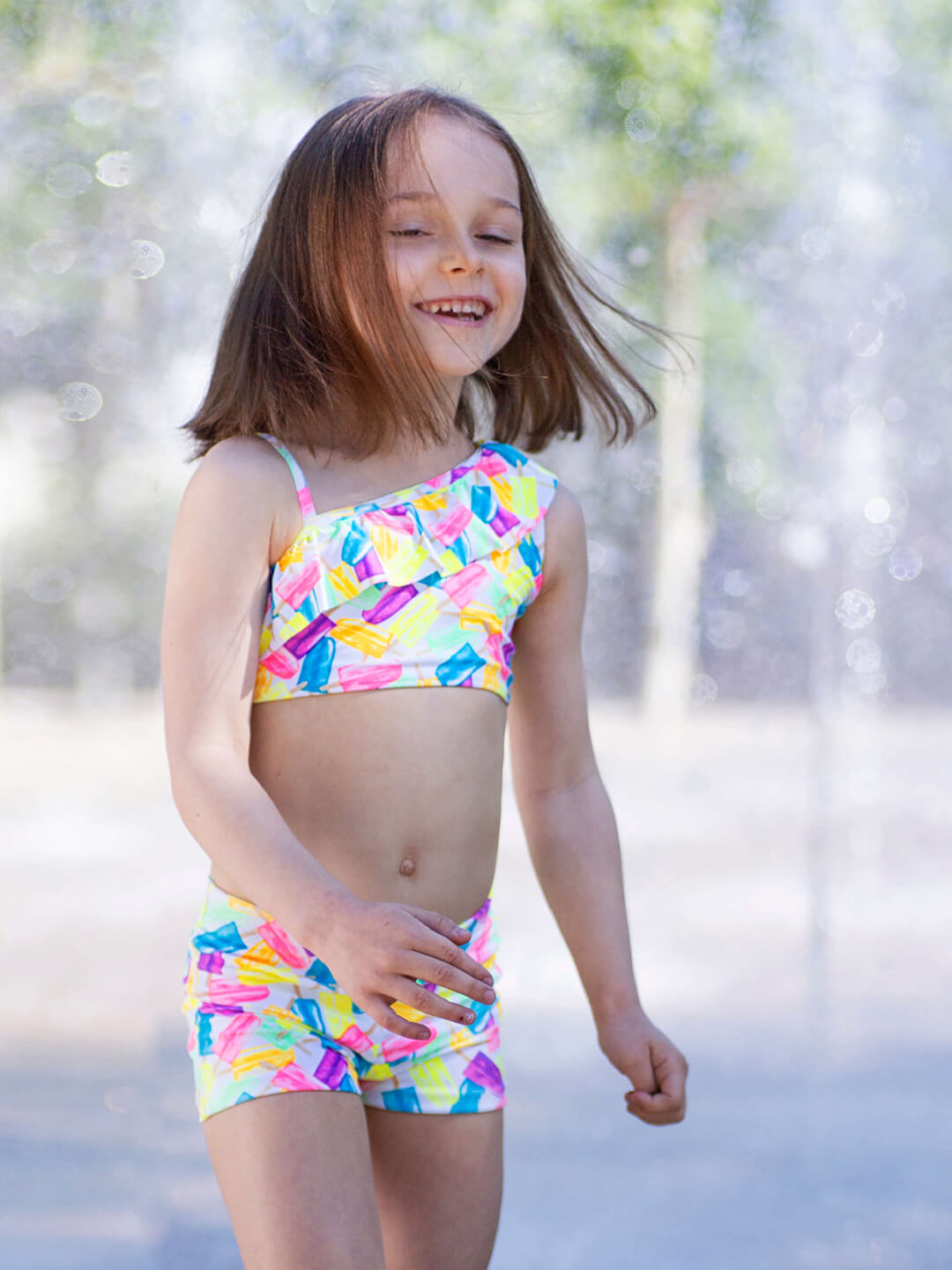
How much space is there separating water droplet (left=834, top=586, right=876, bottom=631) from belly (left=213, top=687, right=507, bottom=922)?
1845mm

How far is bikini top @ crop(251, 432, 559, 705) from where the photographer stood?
1.05 m

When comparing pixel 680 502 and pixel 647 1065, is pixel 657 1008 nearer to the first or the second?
pixel 680 502

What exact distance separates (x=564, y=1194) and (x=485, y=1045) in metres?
0.99

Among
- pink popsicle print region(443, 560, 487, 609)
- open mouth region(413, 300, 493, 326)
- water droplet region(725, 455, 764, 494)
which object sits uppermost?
open mouth region(413, 300, 493, 326)

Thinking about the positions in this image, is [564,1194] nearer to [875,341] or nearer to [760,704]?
[760,704]

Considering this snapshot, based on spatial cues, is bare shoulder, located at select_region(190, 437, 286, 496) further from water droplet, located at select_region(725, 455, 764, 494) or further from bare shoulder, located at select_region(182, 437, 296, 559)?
water droplet, located at select_region(725, 455, 764, 494)

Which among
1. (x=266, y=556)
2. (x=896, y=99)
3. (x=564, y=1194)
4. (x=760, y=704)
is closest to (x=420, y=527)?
(x=266, y=556)

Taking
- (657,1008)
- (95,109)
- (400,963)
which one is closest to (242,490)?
(400,963)

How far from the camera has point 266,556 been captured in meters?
1.03

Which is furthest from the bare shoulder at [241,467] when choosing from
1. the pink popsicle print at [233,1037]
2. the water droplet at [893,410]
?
the water droplet at [893,410]

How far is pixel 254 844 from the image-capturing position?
931mm

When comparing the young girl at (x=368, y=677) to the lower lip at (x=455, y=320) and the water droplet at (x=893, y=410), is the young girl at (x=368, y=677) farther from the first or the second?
the water droplet at (x=893, y=410)

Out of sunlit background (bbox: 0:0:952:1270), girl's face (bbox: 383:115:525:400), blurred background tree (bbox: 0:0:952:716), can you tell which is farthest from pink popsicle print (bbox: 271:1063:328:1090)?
blurred background tree (bbox: 0:0:952:716)

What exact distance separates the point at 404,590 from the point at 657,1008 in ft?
5.21
